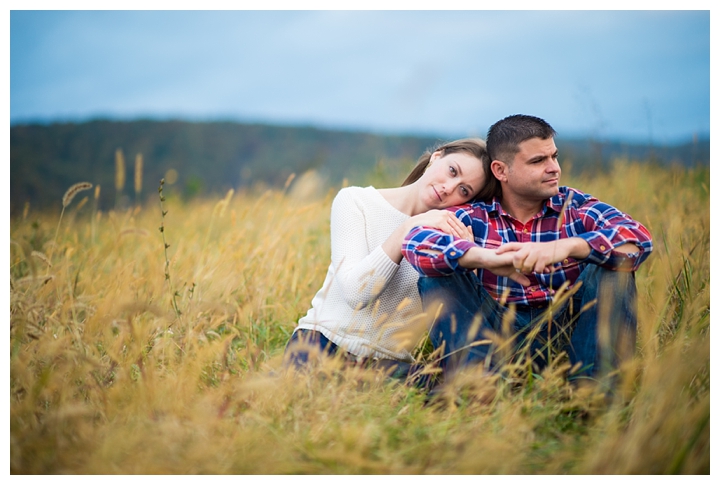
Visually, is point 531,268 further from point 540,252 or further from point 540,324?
point 540,324

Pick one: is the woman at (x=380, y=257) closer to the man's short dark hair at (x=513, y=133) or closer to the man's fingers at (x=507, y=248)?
the man's short dark hair at (x=513, y=133)

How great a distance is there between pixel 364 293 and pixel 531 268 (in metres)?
0.60

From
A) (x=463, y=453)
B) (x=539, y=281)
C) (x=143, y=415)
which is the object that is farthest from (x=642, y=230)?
(x=143, y=415)

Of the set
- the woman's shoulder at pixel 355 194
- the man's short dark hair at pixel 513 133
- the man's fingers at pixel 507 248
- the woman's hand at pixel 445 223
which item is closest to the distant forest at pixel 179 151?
the woman's shoulder at pixel 355 194

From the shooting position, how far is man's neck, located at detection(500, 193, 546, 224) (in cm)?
219

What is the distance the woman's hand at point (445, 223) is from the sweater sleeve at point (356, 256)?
0.19 metres

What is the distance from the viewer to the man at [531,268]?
71.2 inches

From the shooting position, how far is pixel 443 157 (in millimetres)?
2252

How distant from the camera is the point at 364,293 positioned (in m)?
2.00

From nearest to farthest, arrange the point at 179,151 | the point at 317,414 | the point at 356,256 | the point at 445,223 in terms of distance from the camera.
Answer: the point at 317,414
the point at 445,223
the point at 356,256
the point at 179,151

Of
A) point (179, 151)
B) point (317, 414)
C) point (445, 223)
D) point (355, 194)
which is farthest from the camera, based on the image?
point (179, 151)

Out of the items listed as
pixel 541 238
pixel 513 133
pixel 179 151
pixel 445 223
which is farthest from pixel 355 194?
pixel 179 151

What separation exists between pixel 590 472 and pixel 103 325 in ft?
5.55

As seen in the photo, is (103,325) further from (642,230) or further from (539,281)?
(642,230)
